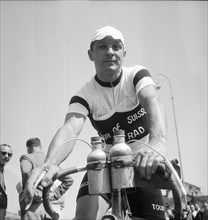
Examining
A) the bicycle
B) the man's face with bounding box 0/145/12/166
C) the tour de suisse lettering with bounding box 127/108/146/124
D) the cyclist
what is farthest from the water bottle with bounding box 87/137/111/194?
the man's face with bounding box 0/145/12/166

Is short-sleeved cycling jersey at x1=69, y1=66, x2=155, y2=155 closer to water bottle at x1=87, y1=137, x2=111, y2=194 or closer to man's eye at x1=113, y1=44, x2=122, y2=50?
man's eye at x1=113, y1=44, x2=122, y2=50

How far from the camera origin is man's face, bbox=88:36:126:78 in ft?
9.98

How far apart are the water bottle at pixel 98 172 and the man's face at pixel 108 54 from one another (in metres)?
1.11

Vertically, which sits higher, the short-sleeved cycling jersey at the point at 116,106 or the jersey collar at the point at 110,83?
the jersey collar at the point at 110,83

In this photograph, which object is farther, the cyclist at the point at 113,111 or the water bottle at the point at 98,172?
the cyclist at the point at 113,111

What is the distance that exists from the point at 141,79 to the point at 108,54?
32cm

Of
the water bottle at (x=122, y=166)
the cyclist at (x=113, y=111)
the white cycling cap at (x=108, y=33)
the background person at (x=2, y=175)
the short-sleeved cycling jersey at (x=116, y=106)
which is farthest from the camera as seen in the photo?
the background person at (x=2, y=175)

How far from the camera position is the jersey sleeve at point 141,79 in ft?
10.0

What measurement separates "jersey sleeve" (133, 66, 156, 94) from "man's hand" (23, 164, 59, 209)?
3.32 feet

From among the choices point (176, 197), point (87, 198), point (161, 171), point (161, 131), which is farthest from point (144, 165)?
point (87, 198)

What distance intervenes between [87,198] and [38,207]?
372 centimetres

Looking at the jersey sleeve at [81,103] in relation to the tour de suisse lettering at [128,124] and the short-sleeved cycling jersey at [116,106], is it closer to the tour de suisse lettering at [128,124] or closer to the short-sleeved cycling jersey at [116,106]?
the short-sleeved cycling jersey at [116,106]

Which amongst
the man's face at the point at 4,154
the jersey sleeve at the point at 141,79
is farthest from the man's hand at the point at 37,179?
the man's face at the point at 4,154

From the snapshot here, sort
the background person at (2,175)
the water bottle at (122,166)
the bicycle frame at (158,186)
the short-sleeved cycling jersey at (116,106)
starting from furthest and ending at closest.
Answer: the background person at (2,175) < the short-sleeved cycling jersey at (116,106) < the water bottle at (122,166) < the bicycle frame at (158,186)
